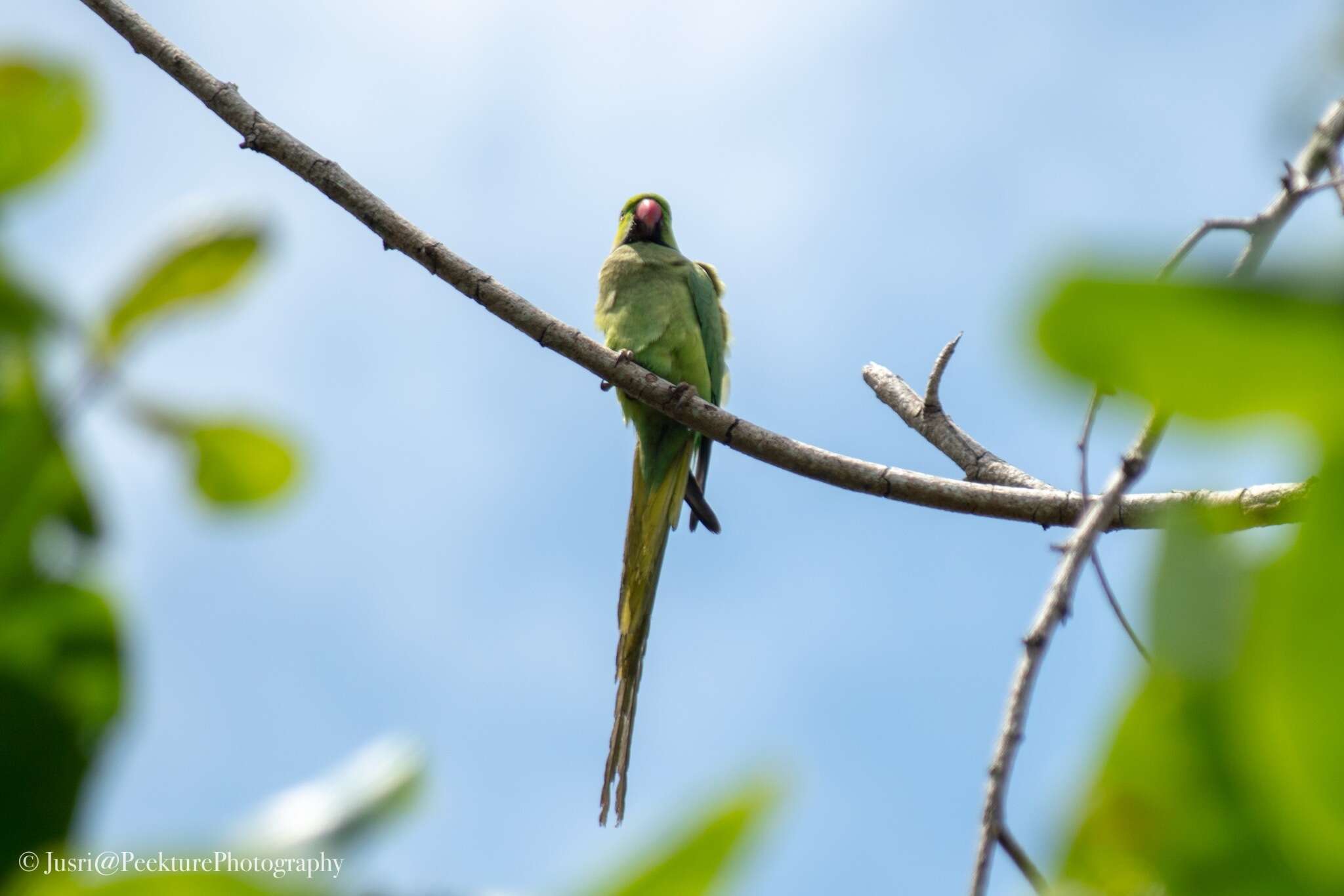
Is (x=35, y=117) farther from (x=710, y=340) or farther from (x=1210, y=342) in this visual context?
(x=710, y=340)

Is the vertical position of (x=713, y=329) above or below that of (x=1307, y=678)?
above

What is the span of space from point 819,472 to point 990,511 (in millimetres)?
521

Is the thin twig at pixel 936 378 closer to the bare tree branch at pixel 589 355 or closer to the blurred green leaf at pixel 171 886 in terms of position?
the bare tree branch at pixel 589 355

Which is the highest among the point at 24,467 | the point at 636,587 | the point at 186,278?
the point at 636,587

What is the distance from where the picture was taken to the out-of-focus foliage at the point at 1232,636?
434 millimetres

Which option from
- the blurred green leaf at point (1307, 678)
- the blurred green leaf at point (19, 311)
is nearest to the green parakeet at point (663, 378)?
the blurred green leaf at point (19, 311)

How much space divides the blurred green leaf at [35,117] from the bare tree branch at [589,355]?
3.07 m

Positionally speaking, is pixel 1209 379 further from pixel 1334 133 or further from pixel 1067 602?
pixel 1334 133

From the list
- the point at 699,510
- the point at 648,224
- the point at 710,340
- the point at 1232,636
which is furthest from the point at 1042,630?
the point at 648,224

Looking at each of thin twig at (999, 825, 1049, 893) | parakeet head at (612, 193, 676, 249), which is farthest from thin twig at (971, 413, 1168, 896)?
parakeet head at (612, 193, 676, 249)

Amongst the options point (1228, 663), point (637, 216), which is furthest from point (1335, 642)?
point (637, 216)

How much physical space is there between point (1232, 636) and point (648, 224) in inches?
252

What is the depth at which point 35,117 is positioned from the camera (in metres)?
0.66

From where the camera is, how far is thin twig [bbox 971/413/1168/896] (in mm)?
1052
